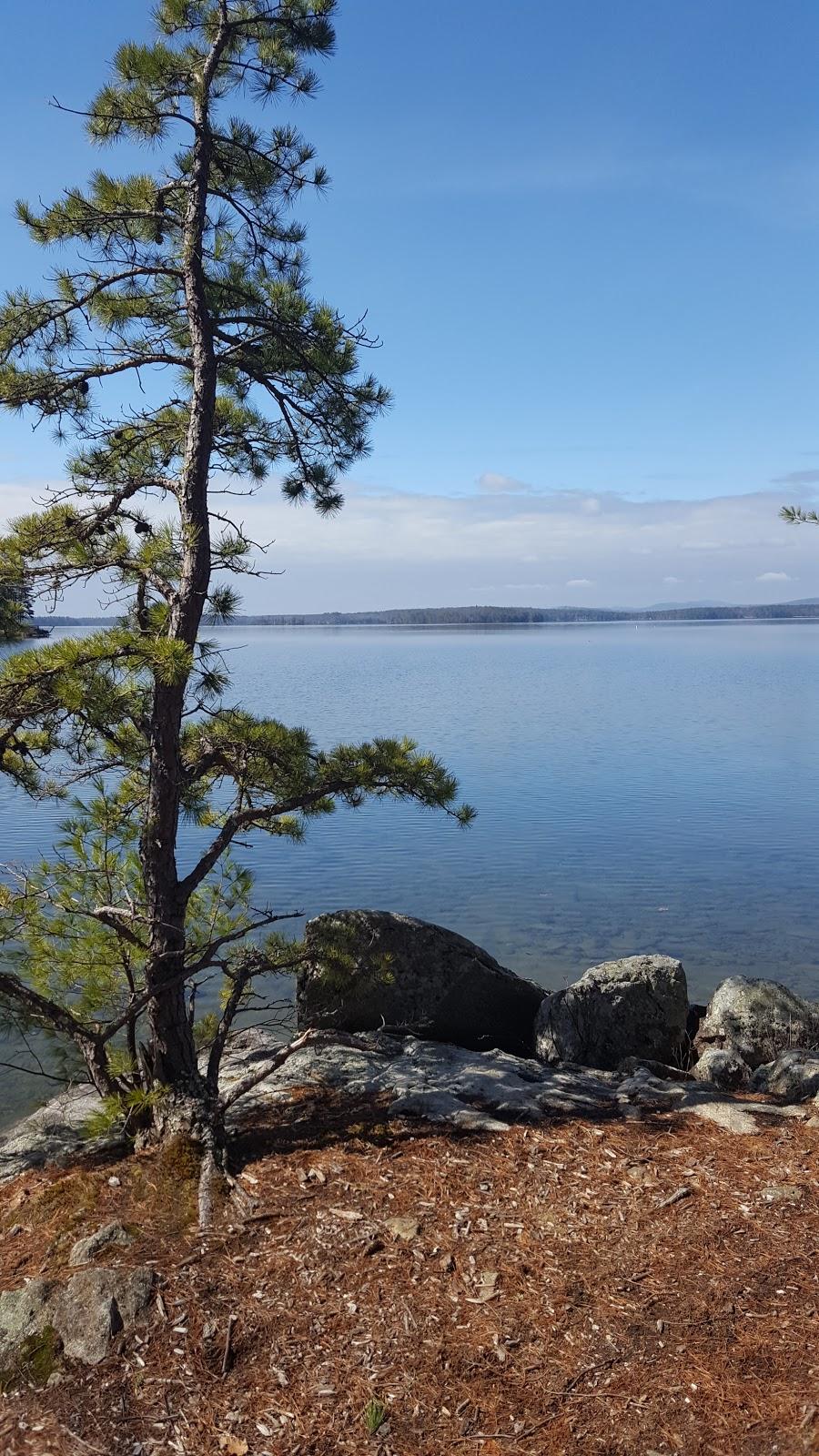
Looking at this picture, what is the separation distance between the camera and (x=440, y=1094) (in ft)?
25.6

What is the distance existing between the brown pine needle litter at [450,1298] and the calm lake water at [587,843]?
14.1ft

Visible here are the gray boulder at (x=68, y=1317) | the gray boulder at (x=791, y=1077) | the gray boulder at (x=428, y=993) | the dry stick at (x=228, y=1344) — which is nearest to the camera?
the dry stick at (x=228, y=1344)

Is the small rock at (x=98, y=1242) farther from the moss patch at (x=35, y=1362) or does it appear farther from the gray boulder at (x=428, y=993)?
the gray boulder at (x=428, y=993)

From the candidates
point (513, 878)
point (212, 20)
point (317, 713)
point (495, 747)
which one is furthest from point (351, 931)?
point (317, 713)

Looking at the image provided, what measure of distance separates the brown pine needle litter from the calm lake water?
14.1 ft

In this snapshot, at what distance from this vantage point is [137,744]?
7.33 metres

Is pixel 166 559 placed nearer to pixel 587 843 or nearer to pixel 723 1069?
pixel 723 1069

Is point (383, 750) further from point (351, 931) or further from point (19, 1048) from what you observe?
point (19, 1048)

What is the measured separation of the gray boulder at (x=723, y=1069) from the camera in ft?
32.6

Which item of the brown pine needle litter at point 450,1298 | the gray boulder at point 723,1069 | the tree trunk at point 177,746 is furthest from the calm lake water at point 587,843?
the brown pine needle litter at point 450,1298

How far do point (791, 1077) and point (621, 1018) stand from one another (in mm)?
2085

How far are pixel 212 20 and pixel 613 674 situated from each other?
2621 inches

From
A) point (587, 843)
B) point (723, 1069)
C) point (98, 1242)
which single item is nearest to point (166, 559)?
point (98, 1242)

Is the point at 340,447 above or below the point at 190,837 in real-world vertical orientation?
above
